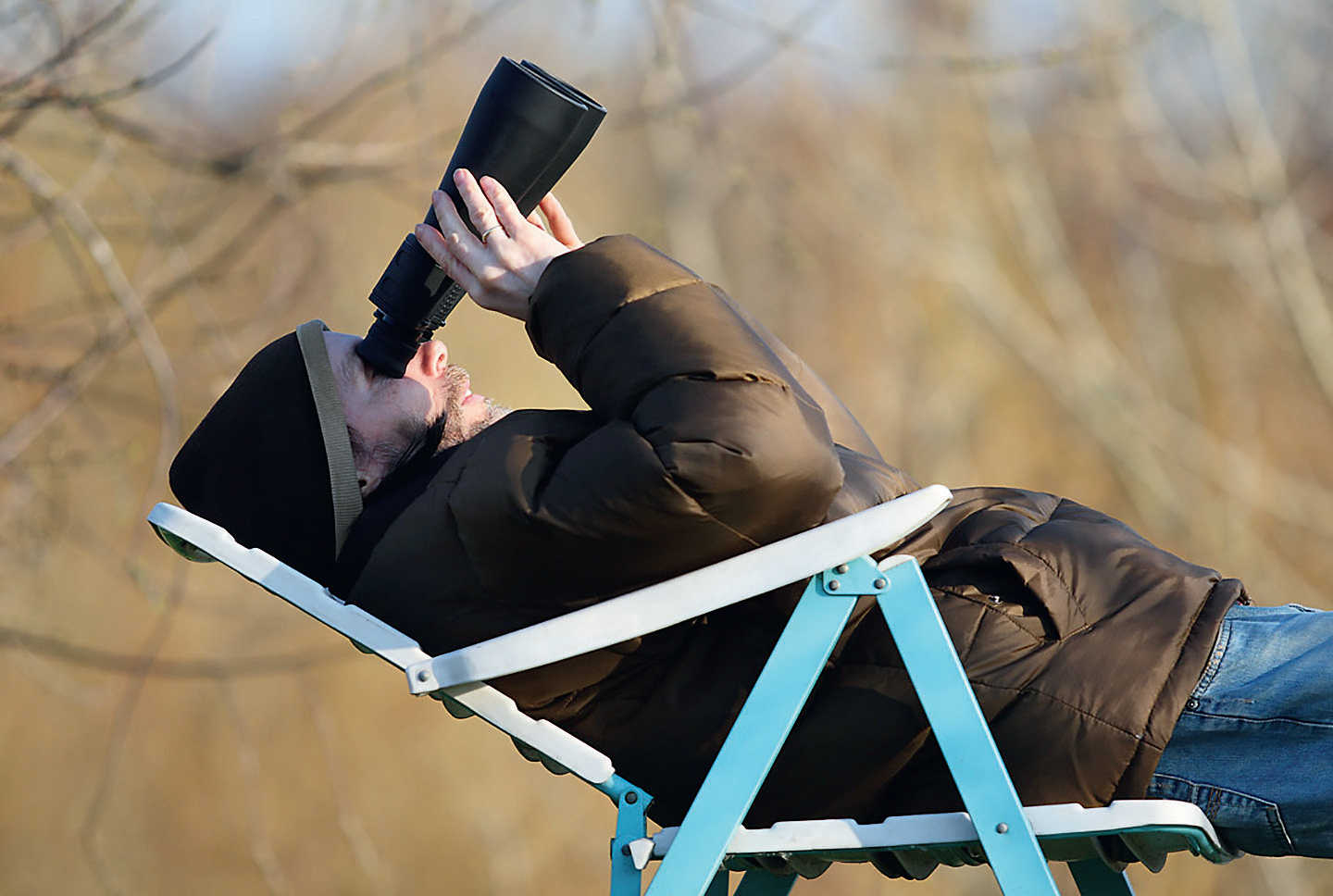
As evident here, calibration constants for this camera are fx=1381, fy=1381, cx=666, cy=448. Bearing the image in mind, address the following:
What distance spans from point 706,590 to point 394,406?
2.26 ft

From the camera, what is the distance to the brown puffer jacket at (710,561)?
1.53 metres

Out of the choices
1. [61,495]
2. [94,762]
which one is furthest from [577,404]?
[61,495]

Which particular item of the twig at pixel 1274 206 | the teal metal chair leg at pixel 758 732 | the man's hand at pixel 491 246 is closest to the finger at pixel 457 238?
the man's hand at pixel 491 246

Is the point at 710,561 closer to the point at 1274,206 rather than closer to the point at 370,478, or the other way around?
the point at 370,478

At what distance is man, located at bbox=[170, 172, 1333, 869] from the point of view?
1.52m

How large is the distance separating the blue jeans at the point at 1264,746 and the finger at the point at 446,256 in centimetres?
102

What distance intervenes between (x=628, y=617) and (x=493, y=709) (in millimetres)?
234

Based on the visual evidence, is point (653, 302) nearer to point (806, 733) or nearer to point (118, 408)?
point (806, 733)

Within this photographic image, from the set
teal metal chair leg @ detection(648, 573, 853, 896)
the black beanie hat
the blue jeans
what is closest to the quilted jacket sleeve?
teal metal chair leg @ detection(648, 573, 853, 896)

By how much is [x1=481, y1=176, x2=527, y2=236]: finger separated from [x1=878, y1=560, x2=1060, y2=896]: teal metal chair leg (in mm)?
685

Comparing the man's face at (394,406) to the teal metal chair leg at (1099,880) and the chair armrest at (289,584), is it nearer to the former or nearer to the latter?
the chair armrest at (289,584)

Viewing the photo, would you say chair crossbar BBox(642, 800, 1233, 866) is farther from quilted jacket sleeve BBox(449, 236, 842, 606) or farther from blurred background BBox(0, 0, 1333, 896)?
blurred background BBox(0, 0, 1333, 896)

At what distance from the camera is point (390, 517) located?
187 centimetres

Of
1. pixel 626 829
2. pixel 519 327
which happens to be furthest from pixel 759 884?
pixel 519 327
